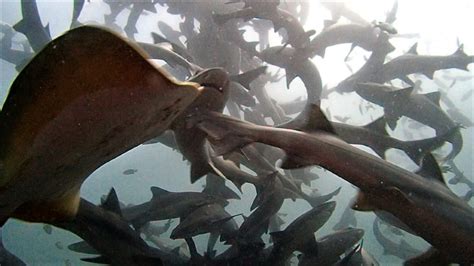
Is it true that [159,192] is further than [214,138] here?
Yes

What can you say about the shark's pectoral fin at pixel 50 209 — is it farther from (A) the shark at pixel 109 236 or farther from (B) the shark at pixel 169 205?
(B) the shark at pixel 169 205

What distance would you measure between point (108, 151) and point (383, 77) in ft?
25.6

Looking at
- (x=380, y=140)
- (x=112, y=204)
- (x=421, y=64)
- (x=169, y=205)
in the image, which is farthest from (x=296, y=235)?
(x=421, y=64)

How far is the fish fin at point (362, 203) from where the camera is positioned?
→ 370 cm

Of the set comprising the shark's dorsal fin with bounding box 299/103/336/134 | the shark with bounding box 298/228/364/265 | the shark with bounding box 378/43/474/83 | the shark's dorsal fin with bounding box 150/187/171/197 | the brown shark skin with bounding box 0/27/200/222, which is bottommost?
the shark with bounding box 298/228/364/265

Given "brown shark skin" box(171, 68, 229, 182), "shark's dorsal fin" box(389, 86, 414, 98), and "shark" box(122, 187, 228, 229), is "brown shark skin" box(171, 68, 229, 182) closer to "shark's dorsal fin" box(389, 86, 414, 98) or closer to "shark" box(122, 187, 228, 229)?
"shark" box(122, 187, 228, 229)

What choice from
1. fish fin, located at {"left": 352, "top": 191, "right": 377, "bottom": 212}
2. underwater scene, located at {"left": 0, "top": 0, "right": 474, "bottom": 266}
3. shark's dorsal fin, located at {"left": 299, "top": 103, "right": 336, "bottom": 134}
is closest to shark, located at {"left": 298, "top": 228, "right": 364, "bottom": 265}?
underwater scene, located at {"left": 0, "top": 0, "right": 474, "bottom": 266}

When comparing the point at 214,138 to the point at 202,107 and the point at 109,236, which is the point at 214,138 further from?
the point at 109,236

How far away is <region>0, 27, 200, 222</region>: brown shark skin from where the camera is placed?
5.73 ft

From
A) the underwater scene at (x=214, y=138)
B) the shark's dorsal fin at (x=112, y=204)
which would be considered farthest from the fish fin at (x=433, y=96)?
the shark's dorsal fin at (x=112, y=204)

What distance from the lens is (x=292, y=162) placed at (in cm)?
341

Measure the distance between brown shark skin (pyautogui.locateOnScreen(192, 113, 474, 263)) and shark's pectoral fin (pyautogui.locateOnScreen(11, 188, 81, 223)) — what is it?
144 cm

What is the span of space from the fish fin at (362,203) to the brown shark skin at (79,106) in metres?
2.26

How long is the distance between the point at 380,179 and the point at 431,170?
2.62 ft
